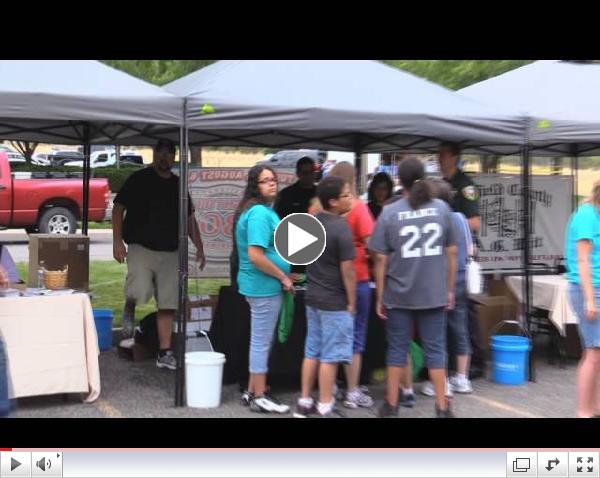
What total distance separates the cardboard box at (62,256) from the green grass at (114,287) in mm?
1749

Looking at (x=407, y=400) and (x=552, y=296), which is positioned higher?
(x=552, y=296)

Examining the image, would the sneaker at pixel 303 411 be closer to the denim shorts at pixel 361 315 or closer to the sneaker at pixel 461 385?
the denim shorts at pixel 361 315

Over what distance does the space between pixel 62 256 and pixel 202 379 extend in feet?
6.57

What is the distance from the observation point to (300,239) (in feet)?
17.2

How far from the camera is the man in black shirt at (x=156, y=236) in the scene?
21.9 feet

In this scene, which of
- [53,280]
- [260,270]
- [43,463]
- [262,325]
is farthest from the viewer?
[53,280]

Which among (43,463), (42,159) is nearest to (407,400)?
(43,463)

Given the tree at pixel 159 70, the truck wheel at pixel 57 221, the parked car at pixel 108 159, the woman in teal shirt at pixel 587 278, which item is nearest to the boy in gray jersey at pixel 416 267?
the woman in teal shirt at pixel 587 278

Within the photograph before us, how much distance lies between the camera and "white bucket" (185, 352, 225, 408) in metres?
5.62

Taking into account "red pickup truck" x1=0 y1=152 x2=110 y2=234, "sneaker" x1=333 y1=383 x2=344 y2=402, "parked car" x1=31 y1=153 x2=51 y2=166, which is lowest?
"sneaker" x1=333 y1=383 x2=344 y2=402

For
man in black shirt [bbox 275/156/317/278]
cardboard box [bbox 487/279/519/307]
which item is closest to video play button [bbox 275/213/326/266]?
man in black shirt [bbox 275/156/317/278]

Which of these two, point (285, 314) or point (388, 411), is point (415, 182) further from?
point (388, 411)

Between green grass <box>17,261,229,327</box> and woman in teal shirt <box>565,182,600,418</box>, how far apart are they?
4660mm

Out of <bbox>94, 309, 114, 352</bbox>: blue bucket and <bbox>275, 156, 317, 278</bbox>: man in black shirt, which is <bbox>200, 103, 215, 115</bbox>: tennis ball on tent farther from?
<bbox>94, 309, 114, 352</bbox>: blue bucket
